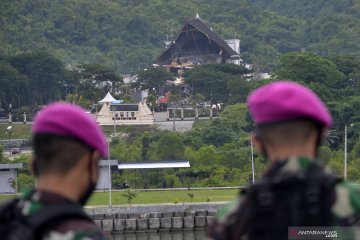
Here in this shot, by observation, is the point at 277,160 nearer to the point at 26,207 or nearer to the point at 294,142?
the point at 294,142

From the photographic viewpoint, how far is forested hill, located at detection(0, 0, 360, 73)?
4060 inches

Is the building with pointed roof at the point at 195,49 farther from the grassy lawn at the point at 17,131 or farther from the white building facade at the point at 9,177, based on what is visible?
the white building facade at the point at 9,177

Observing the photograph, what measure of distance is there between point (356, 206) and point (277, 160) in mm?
256

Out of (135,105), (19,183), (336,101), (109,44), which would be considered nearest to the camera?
(19,183)

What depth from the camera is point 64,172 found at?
3.98m

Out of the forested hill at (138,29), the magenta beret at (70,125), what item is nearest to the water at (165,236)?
the magenta beret at (70,125)

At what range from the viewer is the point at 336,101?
172 ft

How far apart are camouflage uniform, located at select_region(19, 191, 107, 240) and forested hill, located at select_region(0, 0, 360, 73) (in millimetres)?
92642

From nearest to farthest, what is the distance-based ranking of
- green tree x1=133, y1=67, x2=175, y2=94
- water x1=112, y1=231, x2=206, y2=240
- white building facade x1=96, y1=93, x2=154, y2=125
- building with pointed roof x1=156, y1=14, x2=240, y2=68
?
water x1=112, y1=231, x2=206, y2=240 < white building facade x1=96, y1=93, x2=154, y2=125 < green tree x1=133, y1=67, x2=175, y2=94 < building with pointed roof x1=156, y1=14, x2=240, y2=68

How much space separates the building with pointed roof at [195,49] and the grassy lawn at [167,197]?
46.2 m

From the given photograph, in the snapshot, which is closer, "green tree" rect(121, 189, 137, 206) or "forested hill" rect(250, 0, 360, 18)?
"green tree" rect(121, 189, 137, 206)

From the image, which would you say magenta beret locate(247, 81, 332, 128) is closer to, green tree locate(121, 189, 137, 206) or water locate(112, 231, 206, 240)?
water locate(112, 231, 206, 240)

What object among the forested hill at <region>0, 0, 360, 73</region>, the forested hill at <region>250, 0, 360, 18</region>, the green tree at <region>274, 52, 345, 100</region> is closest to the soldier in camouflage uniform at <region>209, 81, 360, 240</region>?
the green tree at <region>274, 52, 345, 100</region>

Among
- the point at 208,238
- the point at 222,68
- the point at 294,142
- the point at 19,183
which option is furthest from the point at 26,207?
the point at 222,68
